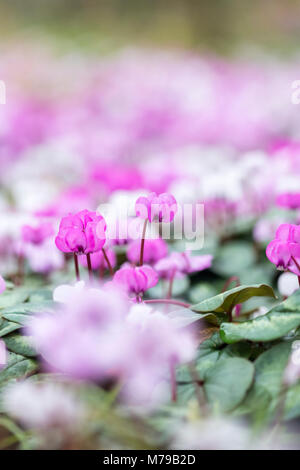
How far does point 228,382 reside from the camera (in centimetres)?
62

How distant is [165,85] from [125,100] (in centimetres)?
35

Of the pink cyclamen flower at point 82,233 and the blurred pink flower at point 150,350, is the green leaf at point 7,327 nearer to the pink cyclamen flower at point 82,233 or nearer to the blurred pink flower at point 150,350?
the pink cyclamen flower at point 82,233

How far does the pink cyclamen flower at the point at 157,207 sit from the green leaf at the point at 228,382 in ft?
0.71

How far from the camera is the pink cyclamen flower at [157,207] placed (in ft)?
2.48

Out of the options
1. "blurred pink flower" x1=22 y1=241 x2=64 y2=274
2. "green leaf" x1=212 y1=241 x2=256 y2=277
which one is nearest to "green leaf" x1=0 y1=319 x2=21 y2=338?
"blurred pink flower" x1=22 y1=241 x2=64 y2=274

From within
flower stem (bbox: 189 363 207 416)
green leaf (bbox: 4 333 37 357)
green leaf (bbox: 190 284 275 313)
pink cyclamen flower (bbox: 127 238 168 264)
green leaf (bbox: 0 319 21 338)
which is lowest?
flower stem (bbox: 189 363 207 416)

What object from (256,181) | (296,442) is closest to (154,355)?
(296,442)

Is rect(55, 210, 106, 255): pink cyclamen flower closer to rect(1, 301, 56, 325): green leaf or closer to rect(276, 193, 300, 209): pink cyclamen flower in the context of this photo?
rect(1, 301, 56, 325): green leaf

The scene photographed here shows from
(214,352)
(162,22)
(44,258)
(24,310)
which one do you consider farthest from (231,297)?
(162,22)

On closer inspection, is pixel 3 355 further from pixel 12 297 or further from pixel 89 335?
pixel 89 335

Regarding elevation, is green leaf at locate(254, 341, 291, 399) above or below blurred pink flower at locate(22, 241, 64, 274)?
below

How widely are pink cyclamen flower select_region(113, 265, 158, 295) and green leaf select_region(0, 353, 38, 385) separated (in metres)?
0.16

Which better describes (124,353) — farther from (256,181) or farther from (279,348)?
(256,181)

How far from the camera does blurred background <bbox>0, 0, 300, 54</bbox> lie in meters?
6.05
